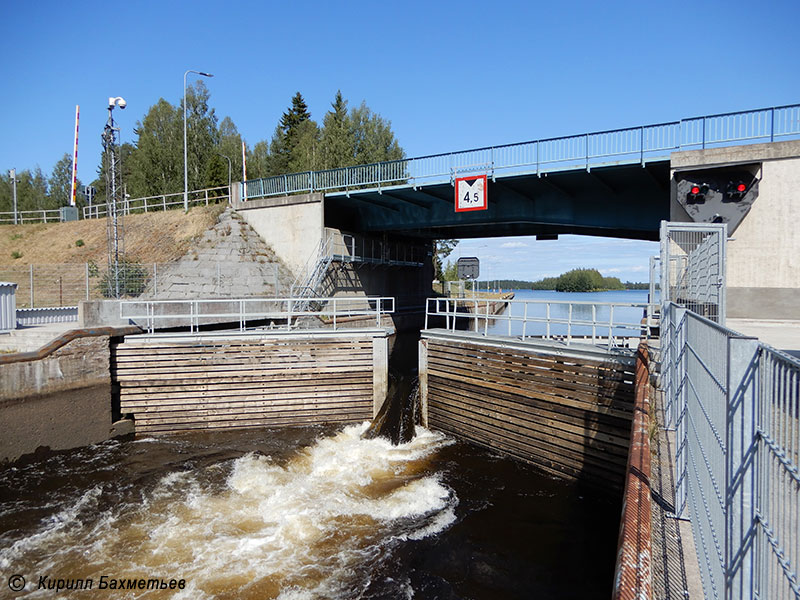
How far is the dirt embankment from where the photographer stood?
84.9 feet

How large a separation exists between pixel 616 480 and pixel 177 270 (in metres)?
20.3

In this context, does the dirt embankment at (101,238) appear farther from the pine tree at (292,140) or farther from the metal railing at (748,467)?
the metal railing at (748,467)

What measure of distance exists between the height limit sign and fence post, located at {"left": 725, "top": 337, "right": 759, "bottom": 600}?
1814 centimetres

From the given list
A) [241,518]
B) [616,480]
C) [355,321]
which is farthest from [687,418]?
[355,321]

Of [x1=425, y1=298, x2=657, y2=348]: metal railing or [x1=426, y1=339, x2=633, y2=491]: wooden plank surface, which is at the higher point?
[x1=425, y1=298, x2=657, y2=348]: metal railing

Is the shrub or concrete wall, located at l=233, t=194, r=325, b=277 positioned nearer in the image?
the shrub

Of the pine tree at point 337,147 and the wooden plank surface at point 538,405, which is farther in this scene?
the pine tree at point 337,147

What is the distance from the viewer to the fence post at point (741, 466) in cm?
219

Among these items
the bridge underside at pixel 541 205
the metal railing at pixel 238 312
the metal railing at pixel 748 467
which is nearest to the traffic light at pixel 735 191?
the bridge underside at pixel 541 205

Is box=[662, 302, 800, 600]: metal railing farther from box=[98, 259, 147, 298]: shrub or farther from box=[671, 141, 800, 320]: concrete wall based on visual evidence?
box=[98, 259, 147, 298]: shrub

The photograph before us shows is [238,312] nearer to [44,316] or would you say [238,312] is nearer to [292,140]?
[44,316]

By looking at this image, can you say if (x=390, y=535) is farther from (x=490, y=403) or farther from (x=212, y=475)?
(x=490, y=403)

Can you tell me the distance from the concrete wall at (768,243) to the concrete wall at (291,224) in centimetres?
1675

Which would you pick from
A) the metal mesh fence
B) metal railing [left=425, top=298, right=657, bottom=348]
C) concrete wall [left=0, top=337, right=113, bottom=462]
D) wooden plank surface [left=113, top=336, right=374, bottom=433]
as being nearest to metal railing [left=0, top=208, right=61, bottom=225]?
concrete wall [left=0, top=337, right=113, bottom=462]
